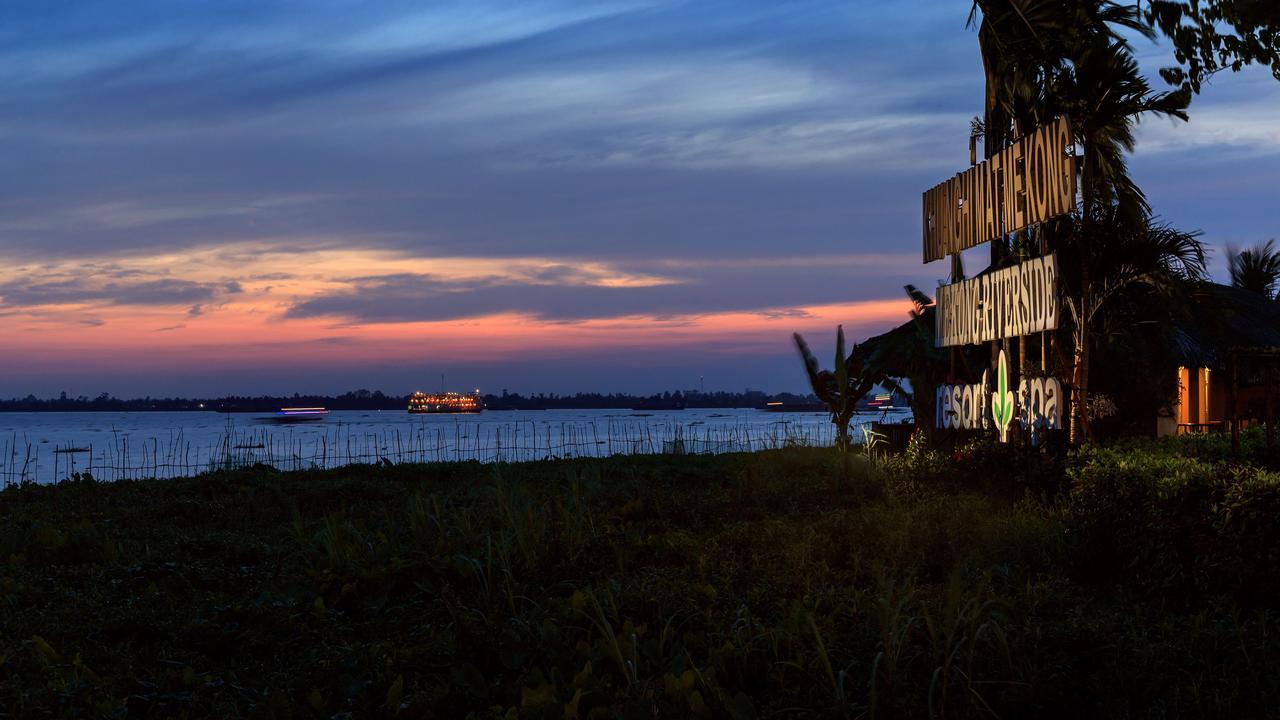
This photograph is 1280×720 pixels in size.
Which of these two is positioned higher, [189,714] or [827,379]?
[827,379]

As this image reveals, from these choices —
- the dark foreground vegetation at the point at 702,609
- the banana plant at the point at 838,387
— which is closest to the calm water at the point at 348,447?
the banana plant at the point at 838,387

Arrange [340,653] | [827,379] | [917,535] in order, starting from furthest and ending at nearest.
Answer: [827,379], [917,535], [340,653]

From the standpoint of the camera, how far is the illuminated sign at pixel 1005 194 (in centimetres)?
1111

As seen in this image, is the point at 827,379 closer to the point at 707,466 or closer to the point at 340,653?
the point at 707,466

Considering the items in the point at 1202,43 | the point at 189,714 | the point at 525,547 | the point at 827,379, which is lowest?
the point at 189,714

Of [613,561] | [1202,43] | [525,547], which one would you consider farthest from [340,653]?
[1202,43]

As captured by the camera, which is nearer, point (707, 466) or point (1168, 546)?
point (1168, 546)

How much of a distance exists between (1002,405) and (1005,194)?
257cm

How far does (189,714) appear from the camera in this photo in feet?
17.9

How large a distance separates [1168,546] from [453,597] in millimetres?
4889

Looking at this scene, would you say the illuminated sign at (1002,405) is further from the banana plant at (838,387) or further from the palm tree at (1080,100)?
the banana plant at (838,387)

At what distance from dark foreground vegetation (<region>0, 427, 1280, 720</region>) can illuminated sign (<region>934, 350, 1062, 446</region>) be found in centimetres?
83

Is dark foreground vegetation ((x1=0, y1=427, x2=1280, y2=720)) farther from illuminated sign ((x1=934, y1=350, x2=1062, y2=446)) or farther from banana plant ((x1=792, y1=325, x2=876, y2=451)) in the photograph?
banana plant ((x1=792, y1=325, x2=876, y2=451))

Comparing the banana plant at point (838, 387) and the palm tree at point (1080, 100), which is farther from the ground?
the palm tree at point (1080, 100)
